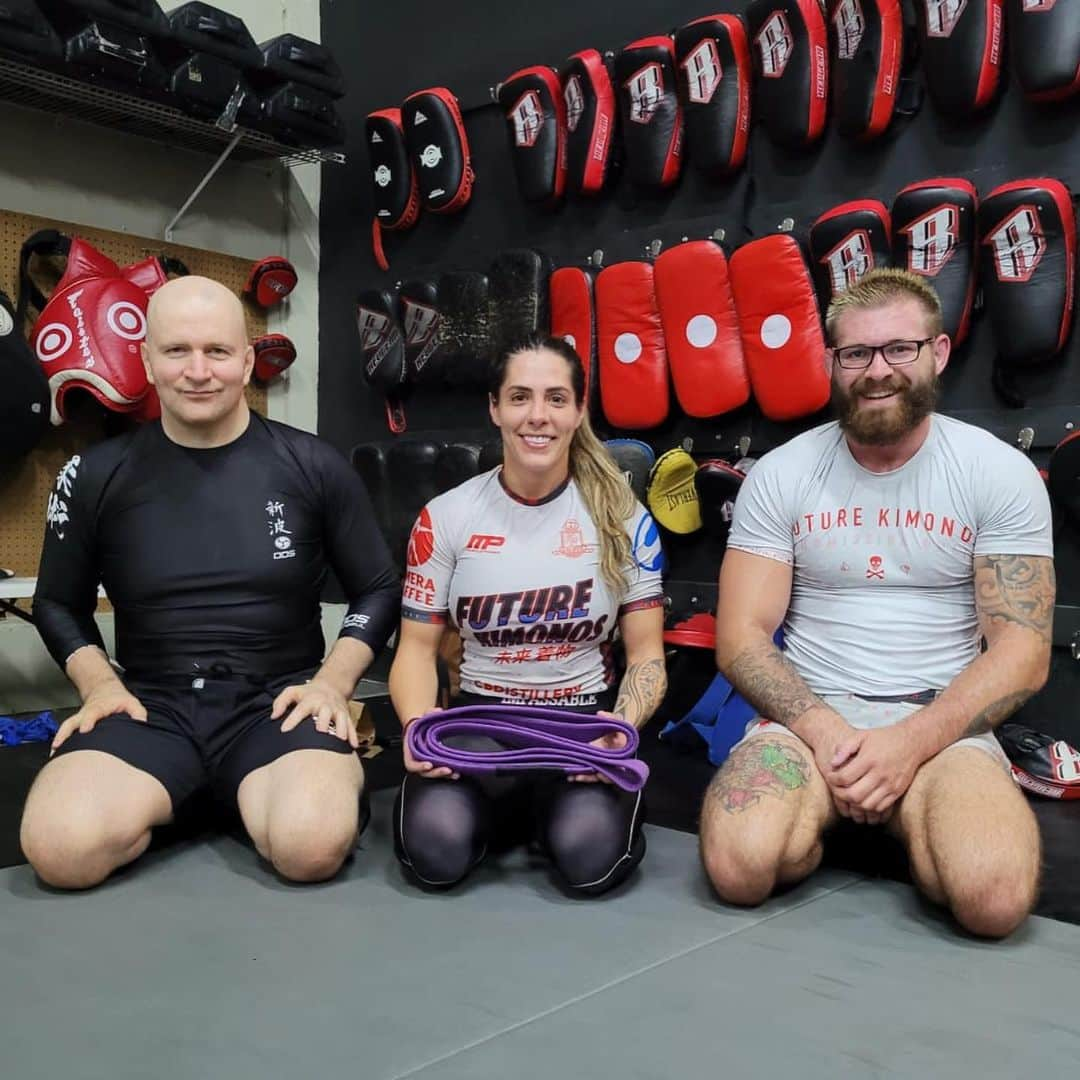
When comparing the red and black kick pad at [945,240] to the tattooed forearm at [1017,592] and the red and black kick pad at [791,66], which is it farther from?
the tattooed forearm at [1017,592]

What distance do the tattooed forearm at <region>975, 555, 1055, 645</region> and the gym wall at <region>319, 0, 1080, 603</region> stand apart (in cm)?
98

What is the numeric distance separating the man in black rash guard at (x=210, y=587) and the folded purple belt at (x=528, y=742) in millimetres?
204

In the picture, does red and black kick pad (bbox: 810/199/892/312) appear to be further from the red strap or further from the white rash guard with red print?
the red strap

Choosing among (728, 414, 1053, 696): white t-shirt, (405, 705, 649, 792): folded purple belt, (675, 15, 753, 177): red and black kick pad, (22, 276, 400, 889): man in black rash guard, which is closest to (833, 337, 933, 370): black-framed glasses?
(728, 414, 1053, 696): white t-shirt

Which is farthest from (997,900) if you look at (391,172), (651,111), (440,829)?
(391,172)

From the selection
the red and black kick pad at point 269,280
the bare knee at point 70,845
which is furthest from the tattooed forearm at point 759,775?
the red and black kick pad at point 269,280

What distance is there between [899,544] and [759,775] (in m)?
0.58

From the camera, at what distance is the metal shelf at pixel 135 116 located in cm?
374

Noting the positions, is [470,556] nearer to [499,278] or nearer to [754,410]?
[754,410]

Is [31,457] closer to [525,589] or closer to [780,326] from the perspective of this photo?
[525,589]

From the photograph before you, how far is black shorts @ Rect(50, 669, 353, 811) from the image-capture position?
2.15 m

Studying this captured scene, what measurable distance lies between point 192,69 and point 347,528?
7.86ft

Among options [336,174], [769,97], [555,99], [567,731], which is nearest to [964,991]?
[567,731]

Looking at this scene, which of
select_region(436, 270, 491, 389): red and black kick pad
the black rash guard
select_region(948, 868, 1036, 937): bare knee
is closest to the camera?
select_region(948, 868, 1036, 937): bare knee
